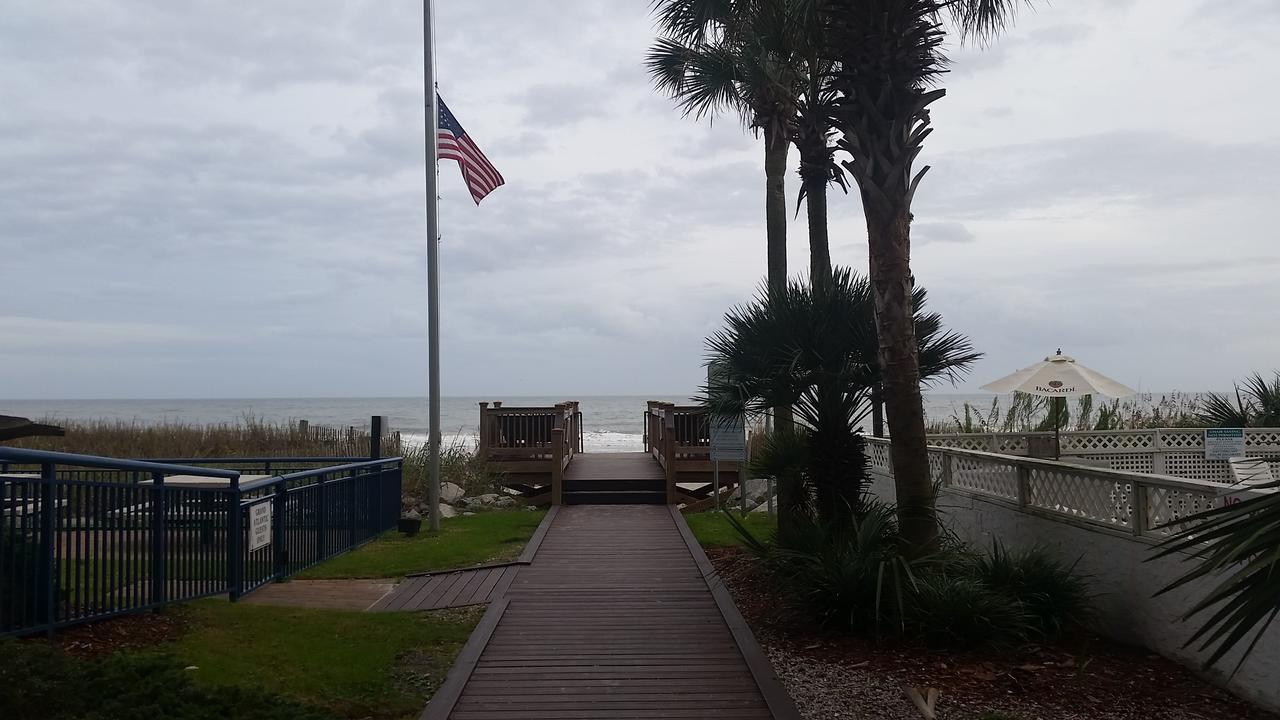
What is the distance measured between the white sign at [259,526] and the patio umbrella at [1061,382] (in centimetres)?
956

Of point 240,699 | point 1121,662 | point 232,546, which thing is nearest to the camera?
point 240,699

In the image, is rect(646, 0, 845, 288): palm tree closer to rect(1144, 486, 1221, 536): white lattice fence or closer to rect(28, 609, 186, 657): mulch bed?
rect(1144, 486, 1221, 536): white lattice fence

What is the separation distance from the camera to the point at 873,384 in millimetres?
9328

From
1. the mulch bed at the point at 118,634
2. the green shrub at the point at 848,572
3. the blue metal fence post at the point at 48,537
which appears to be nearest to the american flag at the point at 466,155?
the green shrub at the point at 848,572

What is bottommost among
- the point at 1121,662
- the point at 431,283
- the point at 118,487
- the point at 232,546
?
the point at 1121,662

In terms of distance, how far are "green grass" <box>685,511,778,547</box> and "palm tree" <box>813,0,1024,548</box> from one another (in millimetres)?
3682

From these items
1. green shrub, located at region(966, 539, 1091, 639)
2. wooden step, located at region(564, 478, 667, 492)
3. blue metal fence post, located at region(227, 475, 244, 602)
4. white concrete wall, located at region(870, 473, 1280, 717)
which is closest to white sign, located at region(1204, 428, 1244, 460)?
white concrete wall, located at region(870, 473, 1280, 717)

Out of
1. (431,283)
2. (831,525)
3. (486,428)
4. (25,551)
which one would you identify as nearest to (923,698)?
(831,525)

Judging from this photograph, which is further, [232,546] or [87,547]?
[232,546]

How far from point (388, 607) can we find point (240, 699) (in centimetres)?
347

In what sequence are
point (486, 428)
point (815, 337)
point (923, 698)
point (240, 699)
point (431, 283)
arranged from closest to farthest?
point (240, 699) → point (923, 698) → point (815, 337) → point (431, 283) → point (486, 428)

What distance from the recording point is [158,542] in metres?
7.48

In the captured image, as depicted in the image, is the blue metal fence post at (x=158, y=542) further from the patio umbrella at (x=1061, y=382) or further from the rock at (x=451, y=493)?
the patio umbrella at (x=1061, y=382)

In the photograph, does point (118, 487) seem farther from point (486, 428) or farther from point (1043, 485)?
point (486, 428)
